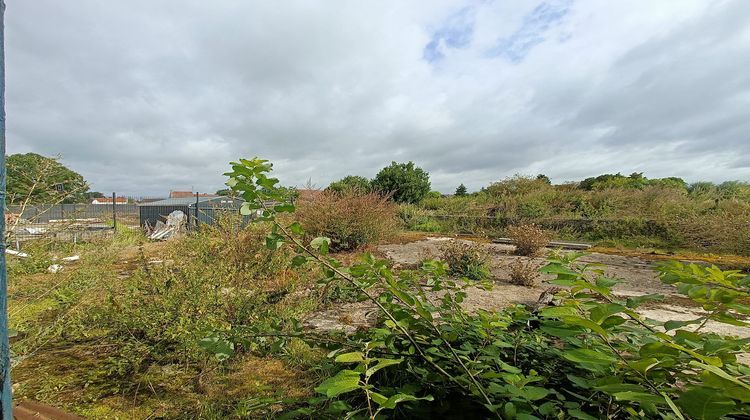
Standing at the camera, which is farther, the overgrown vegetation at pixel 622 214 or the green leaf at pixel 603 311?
the overgrown vegetation at pixel 622 214

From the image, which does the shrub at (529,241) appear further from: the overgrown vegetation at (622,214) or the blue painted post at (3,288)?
the blue painted post at (3,288)

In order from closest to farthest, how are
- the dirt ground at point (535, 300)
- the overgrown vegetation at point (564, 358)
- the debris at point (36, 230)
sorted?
the overgrown vegetation at point (564, 358), the debris at point (36, 230), the dirt ground at point (535, 300)

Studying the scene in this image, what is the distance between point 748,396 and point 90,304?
9.78 feet

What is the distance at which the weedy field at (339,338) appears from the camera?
579 millimetres

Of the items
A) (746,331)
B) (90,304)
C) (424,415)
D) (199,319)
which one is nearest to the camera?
(424,415)

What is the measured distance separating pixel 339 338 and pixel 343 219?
18.5 feet

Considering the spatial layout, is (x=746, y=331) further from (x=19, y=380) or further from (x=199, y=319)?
(x=19, y=380)

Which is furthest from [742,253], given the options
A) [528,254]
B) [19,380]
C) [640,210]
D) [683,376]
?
[19,380]

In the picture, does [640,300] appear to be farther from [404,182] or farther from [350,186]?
[404,182]

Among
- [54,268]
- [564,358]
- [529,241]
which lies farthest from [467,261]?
[54,268]

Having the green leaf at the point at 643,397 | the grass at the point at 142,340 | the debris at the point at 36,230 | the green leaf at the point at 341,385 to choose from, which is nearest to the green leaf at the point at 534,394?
the green leaf at the point at 643,397

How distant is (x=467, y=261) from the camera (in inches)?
194

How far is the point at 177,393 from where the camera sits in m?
1.67

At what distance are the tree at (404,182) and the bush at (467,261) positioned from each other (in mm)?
17573
